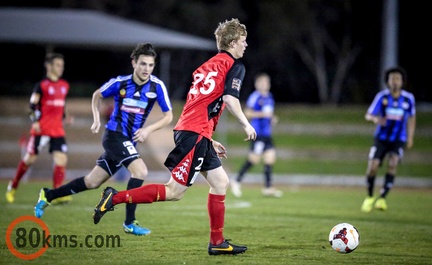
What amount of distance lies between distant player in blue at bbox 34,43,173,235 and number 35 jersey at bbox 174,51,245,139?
4.19ft

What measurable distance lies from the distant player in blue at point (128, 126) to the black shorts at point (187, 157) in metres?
1.35

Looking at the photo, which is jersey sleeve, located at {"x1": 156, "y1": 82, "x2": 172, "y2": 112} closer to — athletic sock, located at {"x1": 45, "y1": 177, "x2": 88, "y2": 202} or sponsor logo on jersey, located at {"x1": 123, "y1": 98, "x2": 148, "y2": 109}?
sponsor logo on jersey, located at {"x1": 123, "y1": 98, "x2": 148, "y2": 109}

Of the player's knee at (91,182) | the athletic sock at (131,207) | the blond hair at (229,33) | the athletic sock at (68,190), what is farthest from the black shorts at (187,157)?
the athletic sock at (68,190)

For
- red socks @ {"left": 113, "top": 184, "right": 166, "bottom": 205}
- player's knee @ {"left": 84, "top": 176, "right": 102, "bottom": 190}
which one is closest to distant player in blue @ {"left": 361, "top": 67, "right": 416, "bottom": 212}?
player's knee @ {"left": 84, "top": 176, "right": 102, "bottom": 190}

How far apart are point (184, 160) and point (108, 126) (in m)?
1.97

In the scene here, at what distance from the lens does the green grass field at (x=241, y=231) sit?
7574mm

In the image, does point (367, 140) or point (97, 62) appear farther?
point (97, 62)

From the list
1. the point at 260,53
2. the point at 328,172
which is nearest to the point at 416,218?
the point at 328,172

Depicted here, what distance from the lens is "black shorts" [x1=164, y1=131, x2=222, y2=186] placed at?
25.2 feet

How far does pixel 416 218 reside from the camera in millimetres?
12086

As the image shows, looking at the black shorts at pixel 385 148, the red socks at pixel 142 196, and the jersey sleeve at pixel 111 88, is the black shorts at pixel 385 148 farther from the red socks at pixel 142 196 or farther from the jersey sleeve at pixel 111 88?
the red socks at pixel 142 196

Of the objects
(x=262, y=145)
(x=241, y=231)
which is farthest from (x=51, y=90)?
(x=262, y=145)

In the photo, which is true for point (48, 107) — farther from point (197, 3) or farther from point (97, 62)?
point (197, 3)

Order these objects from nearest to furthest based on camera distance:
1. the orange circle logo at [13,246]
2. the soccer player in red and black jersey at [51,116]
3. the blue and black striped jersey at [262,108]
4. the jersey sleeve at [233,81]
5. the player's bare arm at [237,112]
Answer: the orange circle logo at [13,246] < the player's bare arm at [237,112] < the jersey sleeve at [233,81] < the soccer player in red and black jersey at [51,116] < the blue and black striped jersey at [262,108]
